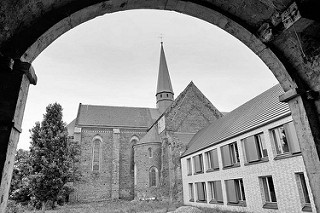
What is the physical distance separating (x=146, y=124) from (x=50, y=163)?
17.9 metres

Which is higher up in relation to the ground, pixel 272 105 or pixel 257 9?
pixel 272 105

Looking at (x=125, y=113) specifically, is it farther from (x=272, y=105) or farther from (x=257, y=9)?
(x=257, y=9)

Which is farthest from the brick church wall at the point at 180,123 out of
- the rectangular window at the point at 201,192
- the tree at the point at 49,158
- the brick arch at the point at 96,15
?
the brick arch at the point at 96,15

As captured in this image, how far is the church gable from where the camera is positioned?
2684 cm

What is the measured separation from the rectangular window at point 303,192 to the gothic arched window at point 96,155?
25.9 meters

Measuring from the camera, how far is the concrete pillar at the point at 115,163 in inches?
1144

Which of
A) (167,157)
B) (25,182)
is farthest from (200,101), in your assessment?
(25,182)

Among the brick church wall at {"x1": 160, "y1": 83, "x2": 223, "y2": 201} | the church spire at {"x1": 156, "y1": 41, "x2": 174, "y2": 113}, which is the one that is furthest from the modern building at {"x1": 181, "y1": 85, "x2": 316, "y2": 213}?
the church spire at {"x1": 156, "y1": 41, "x2": 174, "y2": 113}

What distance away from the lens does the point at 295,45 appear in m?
3.26

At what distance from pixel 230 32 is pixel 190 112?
2414 cm

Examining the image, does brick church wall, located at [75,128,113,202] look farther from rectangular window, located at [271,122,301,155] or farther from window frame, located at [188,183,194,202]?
rectangular window, located at [271,122,301,155]

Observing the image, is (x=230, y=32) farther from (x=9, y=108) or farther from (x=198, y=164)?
(x=198, y=164)

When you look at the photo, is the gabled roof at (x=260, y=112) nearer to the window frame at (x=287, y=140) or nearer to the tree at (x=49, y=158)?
the window frame at (x=287, y=140)

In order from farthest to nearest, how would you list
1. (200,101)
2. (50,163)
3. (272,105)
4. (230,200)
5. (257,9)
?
(200,101), (50,163), (230,200), (272,105), (257,9)
